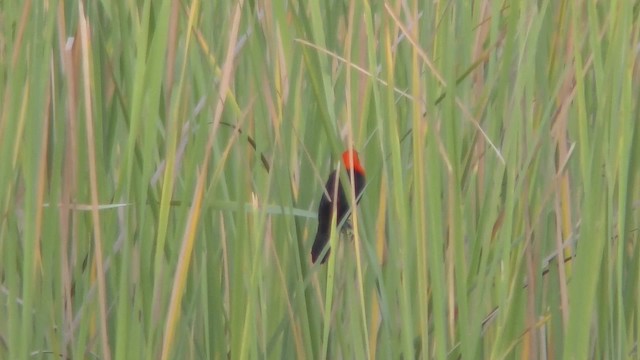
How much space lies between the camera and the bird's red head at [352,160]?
0.82 meters

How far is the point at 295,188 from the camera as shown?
3.10 feet

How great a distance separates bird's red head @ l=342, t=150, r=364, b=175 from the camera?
82 cm

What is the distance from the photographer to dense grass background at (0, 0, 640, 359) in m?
0.84

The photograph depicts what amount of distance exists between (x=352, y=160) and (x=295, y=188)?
0.44 ft

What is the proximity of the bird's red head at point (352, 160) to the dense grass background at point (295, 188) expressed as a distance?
0.5 inches

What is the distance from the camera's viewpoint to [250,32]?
0.89 meters

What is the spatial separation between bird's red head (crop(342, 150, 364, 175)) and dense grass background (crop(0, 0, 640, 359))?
1 centimetres

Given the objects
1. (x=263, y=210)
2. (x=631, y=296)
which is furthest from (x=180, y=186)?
(x=631, y=296)

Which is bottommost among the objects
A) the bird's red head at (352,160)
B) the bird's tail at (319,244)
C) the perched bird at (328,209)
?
the bird's tail at (319,244)

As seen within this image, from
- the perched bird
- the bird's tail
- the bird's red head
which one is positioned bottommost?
the bird's tail

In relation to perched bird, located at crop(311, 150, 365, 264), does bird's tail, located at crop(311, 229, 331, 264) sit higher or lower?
lower

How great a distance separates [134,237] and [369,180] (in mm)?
226

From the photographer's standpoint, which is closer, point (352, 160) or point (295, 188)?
point (352, 160)

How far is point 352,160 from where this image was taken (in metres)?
0.82
